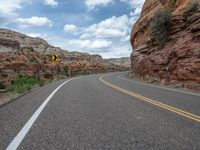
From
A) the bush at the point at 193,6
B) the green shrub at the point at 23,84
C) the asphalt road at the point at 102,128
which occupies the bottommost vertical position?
the green shrub at the point at 23,84

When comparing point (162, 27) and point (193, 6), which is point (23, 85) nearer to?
point (162, 27)

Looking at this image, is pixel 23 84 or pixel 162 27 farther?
pixel 162 27

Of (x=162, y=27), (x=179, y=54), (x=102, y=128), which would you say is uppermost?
(x=162, y=27)

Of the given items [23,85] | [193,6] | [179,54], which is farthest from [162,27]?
[23,85]

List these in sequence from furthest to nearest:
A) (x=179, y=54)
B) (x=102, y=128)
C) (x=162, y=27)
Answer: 1. (x=162, y=27)
2. (x=179, y=54)
3. (x=102, y=128)

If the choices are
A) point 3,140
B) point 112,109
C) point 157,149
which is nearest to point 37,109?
point 112,109

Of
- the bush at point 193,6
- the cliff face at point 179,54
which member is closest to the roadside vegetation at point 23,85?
the cliff face at point 179,54

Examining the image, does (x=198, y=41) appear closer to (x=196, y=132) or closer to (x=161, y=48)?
(x=161, y=48)

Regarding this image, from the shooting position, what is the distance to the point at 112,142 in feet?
19.0

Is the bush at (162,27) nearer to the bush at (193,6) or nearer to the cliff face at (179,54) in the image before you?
the cliff face at (179,54)

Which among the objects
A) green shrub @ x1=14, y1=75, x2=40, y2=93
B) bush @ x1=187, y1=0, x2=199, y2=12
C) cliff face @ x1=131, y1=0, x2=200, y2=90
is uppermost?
bush @ x1=187, y1=0, x2=199, y2=12

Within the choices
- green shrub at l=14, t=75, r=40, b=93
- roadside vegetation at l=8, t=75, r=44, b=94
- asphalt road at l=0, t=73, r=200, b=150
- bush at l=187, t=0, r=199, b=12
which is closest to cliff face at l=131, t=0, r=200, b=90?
bush at l=187, t=0, r=199, b=12

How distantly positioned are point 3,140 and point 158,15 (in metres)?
24.4

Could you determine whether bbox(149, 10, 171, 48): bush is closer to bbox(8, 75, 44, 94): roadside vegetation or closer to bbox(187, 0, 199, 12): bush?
bbox(187, 0, 199, 12): bush
